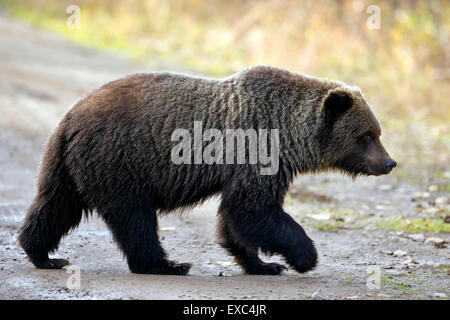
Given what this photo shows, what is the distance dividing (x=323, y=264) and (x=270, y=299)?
1755 mm

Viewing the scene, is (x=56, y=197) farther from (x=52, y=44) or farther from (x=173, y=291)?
(x=52, y=44)

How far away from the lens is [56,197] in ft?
24.4

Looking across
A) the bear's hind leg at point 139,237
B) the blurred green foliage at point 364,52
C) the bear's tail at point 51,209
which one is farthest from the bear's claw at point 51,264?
the blurred green foliage at point 364,52

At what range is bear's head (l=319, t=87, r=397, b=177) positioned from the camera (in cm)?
763

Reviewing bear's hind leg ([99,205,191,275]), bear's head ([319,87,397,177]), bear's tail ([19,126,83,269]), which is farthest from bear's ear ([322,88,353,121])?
bear's tail ([19,126,83,269])

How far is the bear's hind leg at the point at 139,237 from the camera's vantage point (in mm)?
7195

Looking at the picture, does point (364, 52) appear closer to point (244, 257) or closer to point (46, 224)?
point (244, 257)

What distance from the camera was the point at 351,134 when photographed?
7.75 meters

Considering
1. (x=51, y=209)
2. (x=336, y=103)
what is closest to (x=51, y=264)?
(x=51, y=209)

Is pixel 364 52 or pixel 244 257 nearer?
pixel 244 257

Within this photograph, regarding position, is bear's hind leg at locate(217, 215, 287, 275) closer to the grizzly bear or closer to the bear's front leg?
the grizzly bear

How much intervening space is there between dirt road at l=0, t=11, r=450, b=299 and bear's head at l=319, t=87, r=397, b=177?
1.05m

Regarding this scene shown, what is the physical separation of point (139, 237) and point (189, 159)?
87 centimetres

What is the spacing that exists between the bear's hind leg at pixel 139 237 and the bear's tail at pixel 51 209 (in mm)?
425
